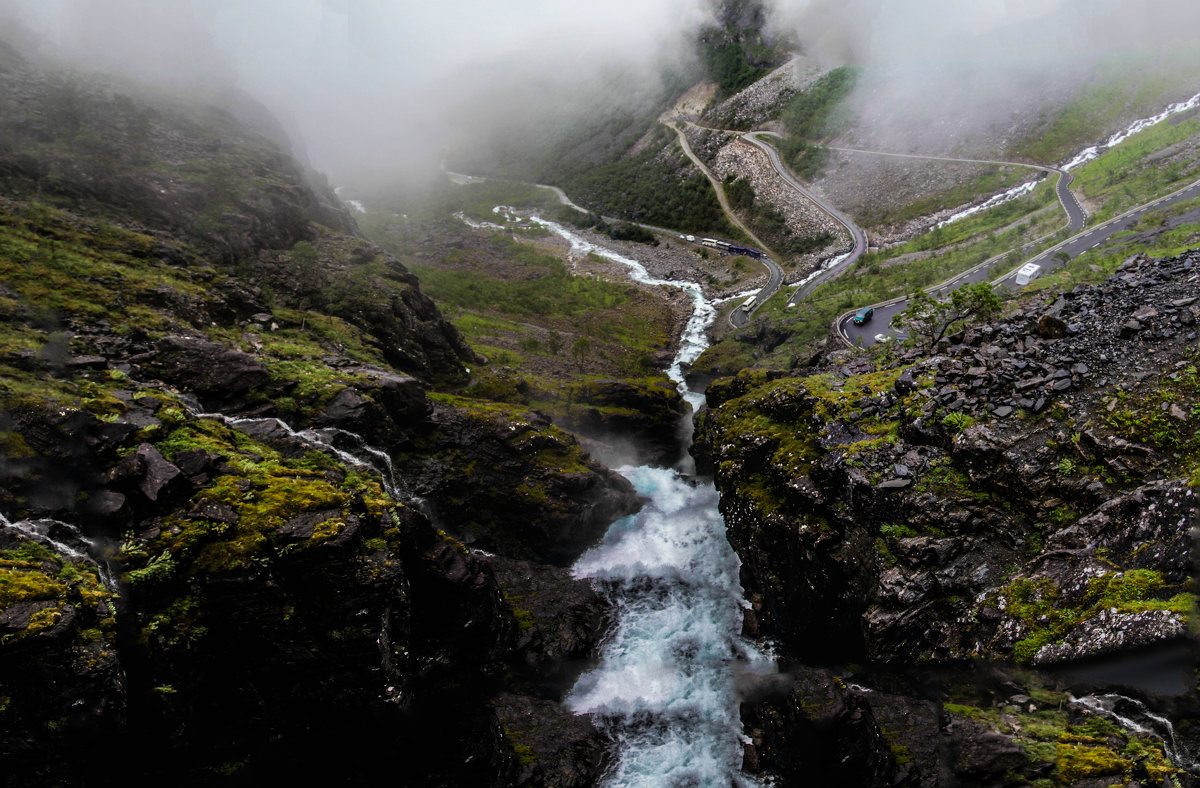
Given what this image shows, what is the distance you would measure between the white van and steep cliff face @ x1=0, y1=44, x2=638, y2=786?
33.7 m

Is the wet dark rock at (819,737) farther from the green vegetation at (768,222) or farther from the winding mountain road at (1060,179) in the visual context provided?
the green vegetation at (768,222)

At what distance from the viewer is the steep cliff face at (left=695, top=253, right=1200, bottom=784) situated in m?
14.5

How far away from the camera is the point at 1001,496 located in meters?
18.4

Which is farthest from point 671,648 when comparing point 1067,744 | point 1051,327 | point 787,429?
point 1051,327

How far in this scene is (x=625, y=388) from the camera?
43156 mm

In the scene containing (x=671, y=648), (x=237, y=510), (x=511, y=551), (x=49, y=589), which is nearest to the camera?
(x=49, y=589)

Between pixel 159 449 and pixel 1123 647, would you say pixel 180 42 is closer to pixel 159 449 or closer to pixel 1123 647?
pixel 159 449

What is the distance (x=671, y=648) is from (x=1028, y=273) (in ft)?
128

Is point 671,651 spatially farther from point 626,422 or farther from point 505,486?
point 626,422

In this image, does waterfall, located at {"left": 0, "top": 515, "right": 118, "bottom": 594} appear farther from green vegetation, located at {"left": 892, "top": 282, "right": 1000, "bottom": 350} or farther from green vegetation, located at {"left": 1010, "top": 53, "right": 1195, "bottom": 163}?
green vegetation, located at {"left": 1010, "top": 53, "right": 1195, "bottom": 163}

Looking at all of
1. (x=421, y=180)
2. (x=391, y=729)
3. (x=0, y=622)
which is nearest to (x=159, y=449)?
(x=0, y=622)

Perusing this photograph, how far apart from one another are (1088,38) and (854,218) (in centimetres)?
4517

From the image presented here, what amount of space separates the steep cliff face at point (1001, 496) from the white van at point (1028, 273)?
1693 cm

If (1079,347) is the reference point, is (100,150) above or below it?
above
